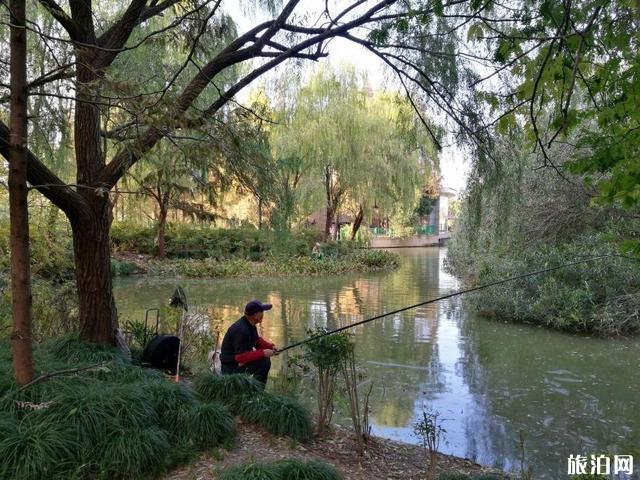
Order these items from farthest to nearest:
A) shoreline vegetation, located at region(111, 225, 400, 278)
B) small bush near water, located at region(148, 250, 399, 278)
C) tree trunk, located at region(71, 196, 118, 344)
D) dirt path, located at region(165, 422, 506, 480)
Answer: shoreline vegetation, located at region(111, 225, 400, 278) < small bush near water, located at region(148, 250, 399, 278) < tree trunk, located at region(71, 196, 118, 344) < dirt path, located at region(165, 422, 506, 480)

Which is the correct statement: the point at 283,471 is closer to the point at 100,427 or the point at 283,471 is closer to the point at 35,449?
the point at 100,427

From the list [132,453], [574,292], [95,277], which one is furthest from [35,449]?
[574,292]

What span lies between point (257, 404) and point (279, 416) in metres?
0.22

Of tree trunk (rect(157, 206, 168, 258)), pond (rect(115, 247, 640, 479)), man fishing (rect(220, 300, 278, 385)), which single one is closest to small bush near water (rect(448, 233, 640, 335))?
pond (rect(115, 247, 640, 479))

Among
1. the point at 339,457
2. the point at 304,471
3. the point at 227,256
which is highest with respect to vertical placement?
the point at 227,256

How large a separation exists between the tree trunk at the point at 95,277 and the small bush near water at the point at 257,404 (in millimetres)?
1363

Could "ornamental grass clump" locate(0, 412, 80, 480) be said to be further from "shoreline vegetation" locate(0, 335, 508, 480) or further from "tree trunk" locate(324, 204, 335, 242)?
"tree trunk" locate(324, 204, 335, 242)

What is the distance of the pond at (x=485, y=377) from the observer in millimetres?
5109

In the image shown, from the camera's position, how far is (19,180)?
10.4 ft

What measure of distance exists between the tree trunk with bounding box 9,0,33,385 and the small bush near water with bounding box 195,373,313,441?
1563mm

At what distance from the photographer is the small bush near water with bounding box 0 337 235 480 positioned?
306 cm

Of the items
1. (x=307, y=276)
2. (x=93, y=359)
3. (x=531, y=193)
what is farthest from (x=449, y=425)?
(x=307, y=276)

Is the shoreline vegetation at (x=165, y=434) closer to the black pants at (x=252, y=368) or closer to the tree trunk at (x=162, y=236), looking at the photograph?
the black pants at (x=252, y=368)

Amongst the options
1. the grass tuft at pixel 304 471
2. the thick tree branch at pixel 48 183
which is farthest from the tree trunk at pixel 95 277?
the grass tuft at pixel 304 471
